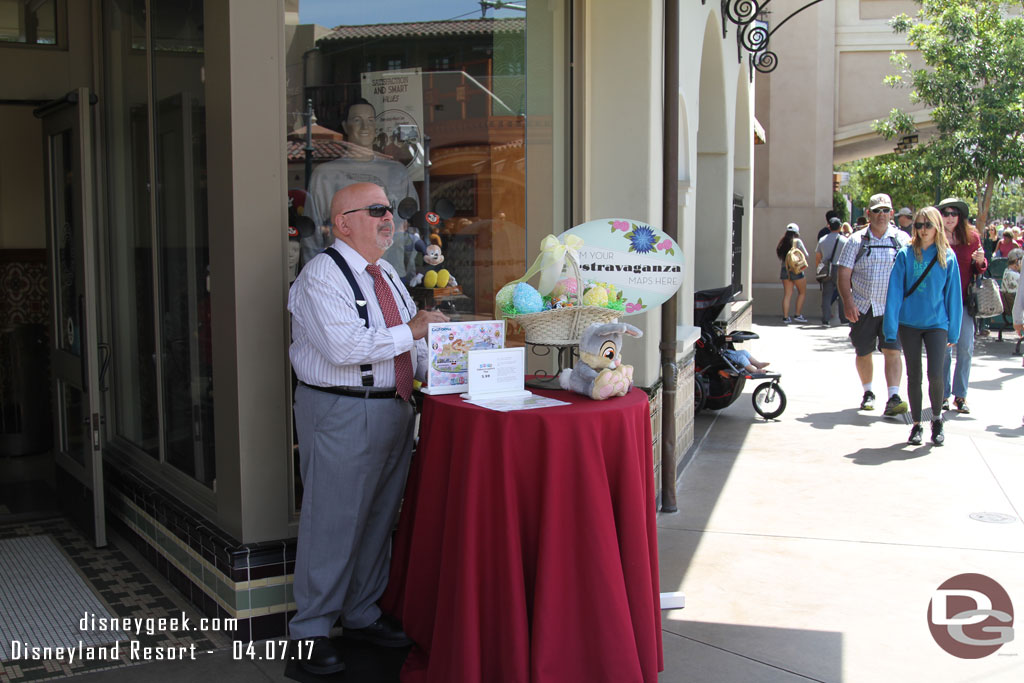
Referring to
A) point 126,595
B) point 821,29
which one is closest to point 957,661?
point 126,595

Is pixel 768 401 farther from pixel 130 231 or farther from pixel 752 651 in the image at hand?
pixel 130 231

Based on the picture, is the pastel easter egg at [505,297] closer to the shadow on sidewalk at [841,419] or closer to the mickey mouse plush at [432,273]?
the mickey mouse plush at [432,273]

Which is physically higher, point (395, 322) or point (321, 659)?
point (395, 322)

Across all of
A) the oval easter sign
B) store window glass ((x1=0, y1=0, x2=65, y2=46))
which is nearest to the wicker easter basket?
the oval easter sign


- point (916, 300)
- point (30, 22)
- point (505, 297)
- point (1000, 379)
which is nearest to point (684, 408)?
point (916, 300)

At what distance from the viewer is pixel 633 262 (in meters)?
4.18

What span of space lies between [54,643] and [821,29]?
1905cm

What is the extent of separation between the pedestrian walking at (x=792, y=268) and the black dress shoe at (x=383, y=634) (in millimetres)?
13494

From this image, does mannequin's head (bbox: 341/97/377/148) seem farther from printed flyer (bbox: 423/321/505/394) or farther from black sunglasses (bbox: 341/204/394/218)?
printed flyer (bbox: 423/321/505/394)

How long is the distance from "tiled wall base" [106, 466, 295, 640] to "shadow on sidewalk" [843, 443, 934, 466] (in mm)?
4628

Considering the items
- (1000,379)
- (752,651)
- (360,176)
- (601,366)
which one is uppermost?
(360,176)

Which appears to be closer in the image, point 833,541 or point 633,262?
point 633,262

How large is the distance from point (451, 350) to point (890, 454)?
190 inches

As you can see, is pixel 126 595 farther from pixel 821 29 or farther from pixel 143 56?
pixel 821 29
